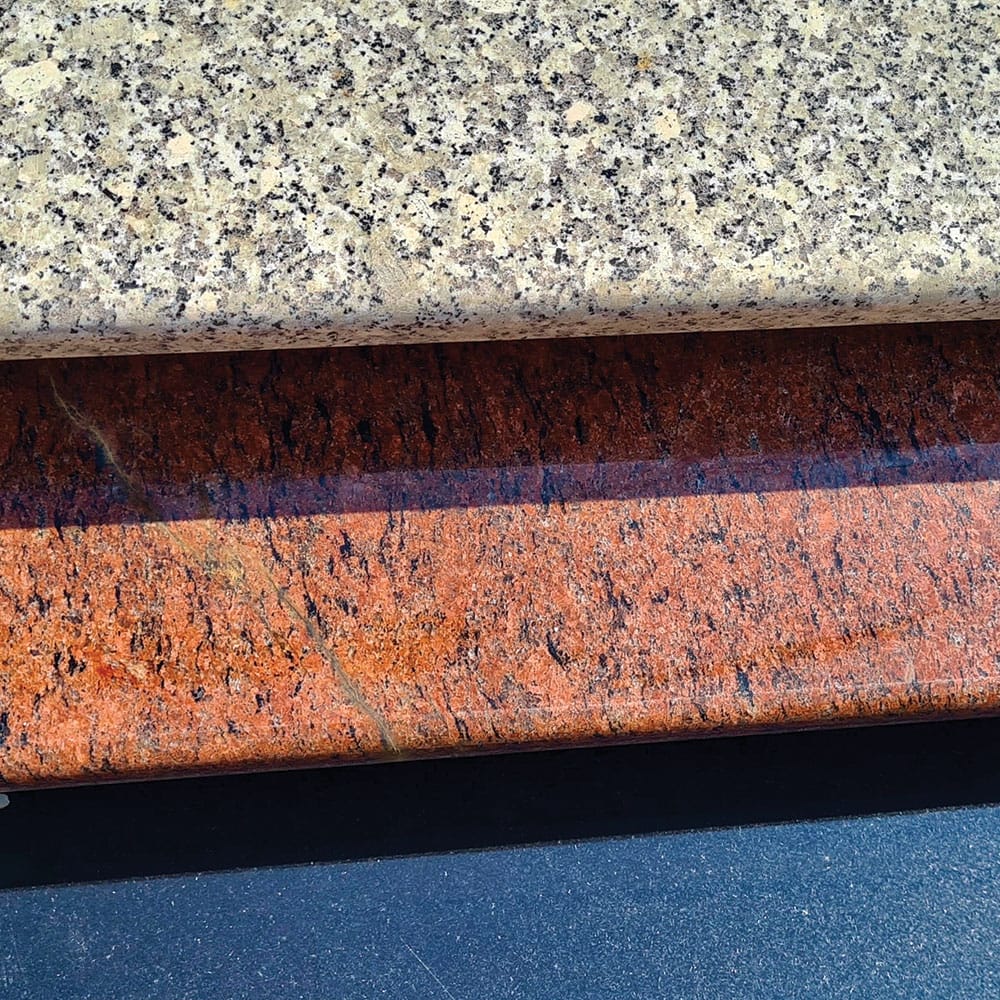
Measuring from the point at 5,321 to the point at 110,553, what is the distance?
31 centimetres

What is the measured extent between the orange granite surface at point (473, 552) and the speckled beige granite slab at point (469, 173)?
21 centimetres

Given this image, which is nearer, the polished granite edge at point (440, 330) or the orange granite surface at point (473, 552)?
the polished granite edge at point (440, 330)

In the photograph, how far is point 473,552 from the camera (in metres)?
1.14

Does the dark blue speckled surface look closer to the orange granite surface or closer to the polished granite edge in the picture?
the orange granite surface

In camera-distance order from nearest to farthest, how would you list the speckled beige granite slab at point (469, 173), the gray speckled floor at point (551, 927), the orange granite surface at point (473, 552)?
the speckled beige granite slab at point (469, 173), the orange granite surface at point (473, 552), the gray speckled floor at point (551, 927)

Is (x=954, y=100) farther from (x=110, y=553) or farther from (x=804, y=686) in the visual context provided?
(x=110, y=553)

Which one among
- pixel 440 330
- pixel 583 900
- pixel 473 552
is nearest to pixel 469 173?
pixel 440 330

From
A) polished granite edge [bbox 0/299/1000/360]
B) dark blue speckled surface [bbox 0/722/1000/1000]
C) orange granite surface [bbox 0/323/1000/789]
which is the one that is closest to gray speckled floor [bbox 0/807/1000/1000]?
dark blue speckled surface [bbox 0/722/1000/1000]

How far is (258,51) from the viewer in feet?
3.13

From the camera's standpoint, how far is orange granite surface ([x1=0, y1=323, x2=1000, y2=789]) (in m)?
1.08

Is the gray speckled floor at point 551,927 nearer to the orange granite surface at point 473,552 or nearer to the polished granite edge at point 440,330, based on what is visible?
the orange granite surface at point 473,552

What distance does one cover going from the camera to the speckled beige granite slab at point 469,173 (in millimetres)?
894

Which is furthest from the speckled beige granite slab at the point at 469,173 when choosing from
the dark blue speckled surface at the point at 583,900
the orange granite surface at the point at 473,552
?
the dark blue speckled surface at the point at 583,900

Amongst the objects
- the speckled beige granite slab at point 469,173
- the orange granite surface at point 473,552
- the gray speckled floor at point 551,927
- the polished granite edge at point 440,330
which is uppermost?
the speckled beige granite slab at point 469,173
